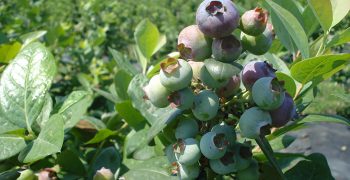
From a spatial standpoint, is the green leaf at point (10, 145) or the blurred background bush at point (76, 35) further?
the blurred background bush at point (76, 35)

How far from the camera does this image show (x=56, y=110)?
928mm

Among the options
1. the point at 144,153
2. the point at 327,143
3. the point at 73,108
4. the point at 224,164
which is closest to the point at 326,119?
the point at 224,164

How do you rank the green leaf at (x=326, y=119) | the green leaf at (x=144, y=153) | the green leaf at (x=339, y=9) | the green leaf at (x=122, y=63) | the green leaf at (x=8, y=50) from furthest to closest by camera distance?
1. the green leaf at (x=8, y=50)
2. the green leaf at (x=122, y=63)
3. the green leaf at (x=144, y=153)
4. the green leaf at (x=339, y=9)
5. the green leaf at (x=326, y=119)

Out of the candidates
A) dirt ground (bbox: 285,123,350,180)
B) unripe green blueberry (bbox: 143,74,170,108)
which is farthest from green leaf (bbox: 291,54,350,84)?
dirt ground (bbox: 285,123,350,180)

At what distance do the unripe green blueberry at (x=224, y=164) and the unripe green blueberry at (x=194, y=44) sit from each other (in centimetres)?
13

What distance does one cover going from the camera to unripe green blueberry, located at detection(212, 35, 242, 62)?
59 cm

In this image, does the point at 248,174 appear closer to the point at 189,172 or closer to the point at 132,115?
the point at 189,172

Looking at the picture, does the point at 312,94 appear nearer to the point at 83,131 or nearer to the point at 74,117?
the point at 74,117

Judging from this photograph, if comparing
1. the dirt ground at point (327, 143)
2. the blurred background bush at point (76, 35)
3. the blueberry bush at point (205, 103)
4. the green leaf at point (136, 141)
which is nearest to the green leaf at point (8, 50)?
the blurred background bush at point (76, 35)

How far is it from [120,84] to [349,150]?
9.42 feet

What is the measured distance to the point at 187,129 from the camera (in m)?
0.64

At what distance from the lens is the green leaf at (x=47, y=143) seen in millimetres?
708

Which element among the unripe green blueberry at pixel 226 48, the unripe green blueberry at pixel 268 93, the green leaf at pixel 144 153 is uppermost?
the unripe green blueberry at pixel 226 48

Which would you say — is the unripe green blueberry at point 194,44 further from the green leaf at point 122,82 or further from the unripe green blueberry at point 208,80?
the green leaf at point 122,82
